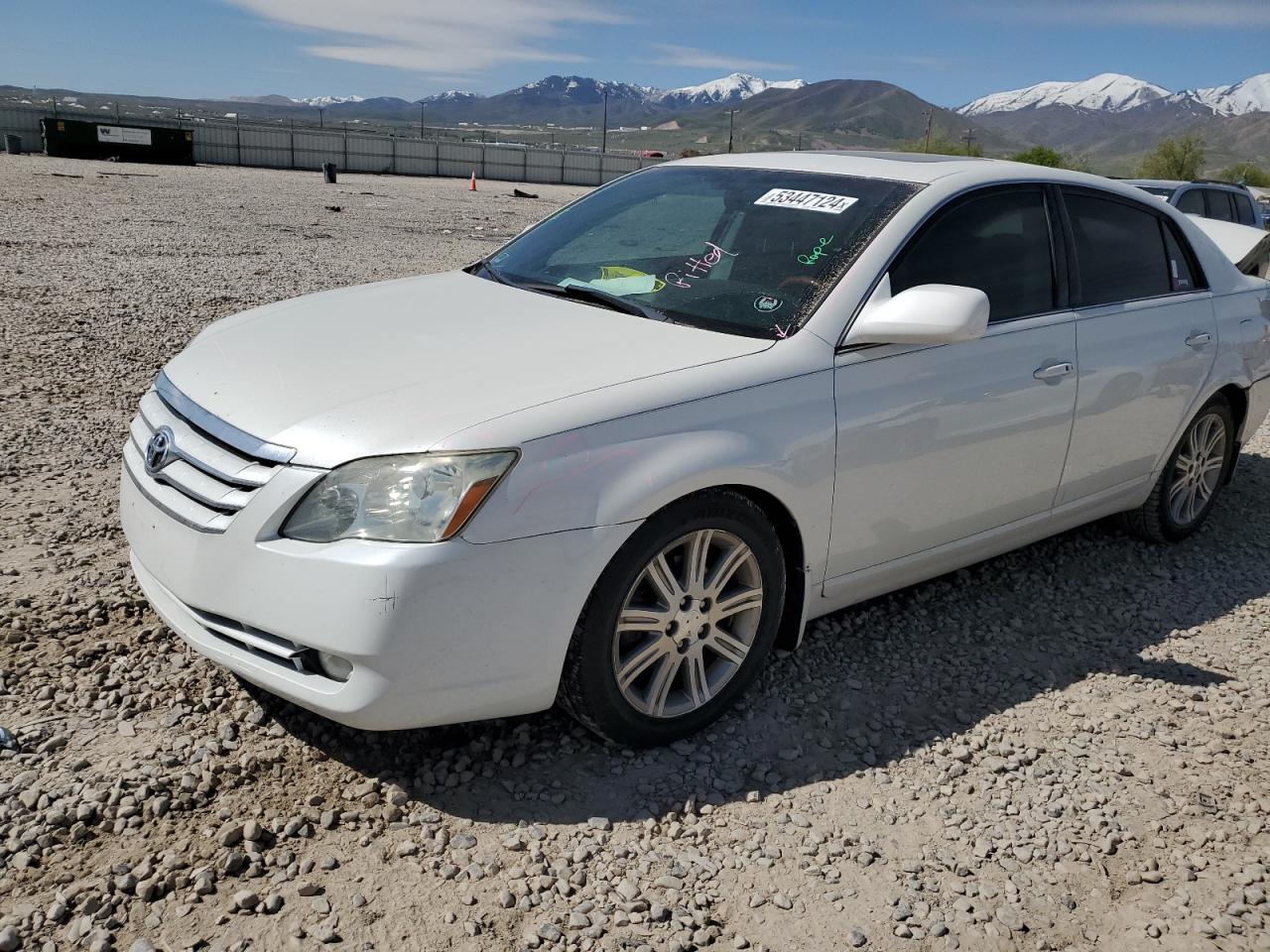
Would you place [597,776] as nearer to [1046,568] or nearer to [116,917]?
[116,917]

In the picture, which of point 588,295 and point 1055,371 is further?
point 1055,371

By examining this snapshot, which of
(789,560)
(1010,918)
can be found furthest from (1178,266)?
(1010,918)

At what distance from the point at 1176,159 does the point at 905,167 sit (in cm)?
10121

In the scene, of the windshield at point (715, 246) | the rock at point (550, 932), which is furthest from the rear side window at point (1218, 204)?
the rock at point (550, 932)

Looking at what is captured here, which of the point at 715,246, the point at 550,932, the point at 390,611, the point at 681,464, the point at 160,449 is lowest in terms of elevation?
the point at 550,932

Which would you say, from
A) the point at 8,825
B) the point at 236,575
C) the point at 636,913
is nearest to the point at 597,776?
the point at 636,913

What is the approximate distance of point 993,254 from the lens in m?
3.90

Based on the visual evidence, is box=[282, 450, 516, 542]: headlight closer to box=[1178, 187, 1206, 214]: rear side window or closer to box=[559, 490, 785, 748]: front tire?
box=[559, 490, 785, 748]: front tire

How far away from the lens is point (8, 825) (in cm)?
265

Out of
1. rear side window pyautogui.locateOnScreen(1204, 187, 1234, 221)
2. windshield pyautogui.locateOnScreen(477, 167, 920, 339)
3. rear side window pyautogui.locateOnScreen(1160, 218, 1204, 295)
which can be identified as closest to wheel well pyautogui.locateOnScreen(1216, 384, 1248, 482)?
rear side window pyautogui.locateOnScreen(1160, 218, 1204, 295)

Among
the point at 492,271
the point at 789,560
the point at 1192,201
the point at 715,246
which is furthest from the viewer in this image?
the point at 1192,201

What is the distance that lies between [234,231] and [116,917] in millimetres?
15521

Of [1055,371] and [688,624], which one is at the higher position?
[1055,371]

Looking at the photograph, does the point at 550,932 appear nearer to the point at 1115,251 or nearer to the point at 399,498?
the point at 399,498
